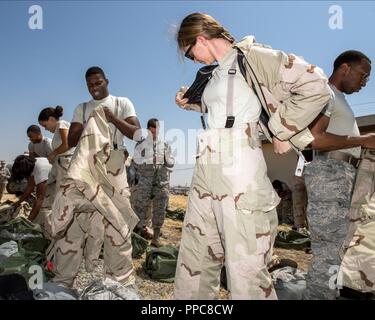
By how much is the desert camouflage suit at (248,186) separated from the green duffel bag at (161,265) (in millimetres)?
1851

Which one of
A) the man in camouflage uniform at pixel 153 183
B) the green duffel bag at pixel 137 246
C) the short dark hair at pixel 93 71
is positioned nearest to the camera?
the short dark hair at pixel 93 71

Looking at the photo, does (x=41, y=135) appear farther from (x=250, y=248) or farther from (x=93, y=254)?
(x=250, y=248)

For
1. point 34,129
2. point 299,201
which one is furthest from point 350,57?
point 299,201

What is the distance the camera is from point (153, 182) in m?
6.14

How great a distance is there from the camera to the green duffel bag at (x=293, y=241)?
6.16m

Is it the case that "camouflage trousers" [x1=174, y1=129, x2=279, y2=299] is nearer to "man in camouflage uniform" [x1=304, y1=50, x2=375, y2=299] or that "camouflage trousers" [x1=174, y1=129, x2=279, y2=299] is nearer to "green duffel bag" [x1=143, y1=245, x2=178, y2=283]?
"man in camouflage uniform" [x1=304, y1=50, x2=375, y2=299]

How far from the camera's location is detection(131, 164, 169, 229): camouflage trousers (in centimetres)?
587

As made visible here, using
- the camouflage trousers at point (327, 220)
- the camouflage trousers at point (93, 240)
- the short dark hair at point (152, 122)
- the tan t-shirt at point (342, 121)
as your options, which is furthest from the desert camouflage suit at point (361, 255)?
the short dark hair at point (152, 122)

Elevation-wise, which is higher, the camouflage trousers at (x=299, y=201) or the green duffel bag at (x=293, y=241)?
the camouflage trousers at (x=299, y=201)

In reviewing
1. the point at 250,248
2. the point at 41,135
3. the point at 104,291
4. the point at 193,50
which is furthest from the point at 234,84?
the point at 41,135

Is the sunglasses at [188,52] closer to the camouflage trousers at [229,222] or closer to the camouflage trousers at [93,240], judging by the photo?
the camouflage trousers at [229,222]

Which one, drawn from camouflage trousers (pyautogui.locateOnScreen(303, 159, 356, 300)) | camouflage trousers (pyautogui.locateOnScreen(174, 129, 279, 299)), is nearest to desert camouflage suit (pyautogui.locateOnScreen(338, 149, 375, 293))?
camouflage trousers (pyautogui.locateOnScreen(303, 159, 356, 300))

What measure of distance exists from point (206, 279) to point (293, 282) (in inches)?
49.2

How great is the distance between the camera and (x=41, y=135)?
5.51 meters
